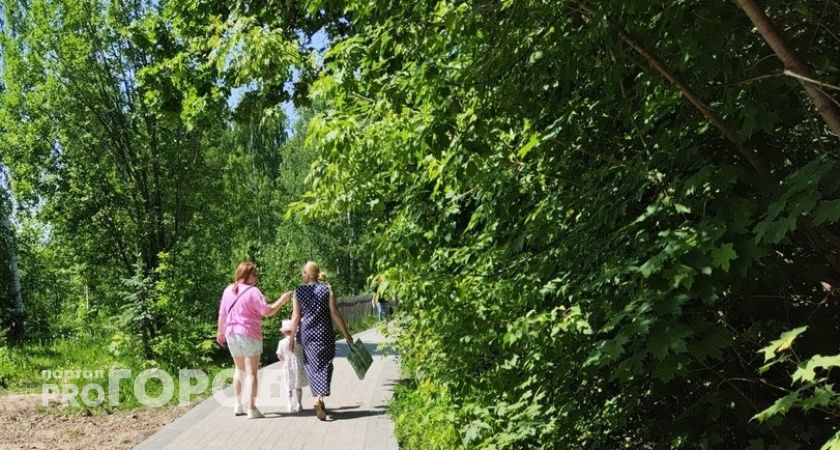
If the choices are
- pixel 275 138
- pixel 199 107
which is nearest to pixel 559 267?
pixel 199 107

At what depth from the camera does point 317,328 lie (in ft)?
27.5

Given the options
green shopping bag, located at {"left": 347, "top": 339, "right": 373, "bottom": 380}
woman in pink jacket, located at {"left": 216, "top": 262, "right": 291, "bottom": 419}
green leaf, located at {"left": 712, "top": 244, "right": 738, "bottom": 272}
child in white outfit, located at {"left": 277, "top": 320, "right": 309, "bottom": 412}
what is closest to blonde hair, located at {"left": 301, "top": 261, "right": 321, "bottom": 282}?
woman in pink jacket, located at {"left": 216, "top": 262, "right": 291, "bottom": 419}

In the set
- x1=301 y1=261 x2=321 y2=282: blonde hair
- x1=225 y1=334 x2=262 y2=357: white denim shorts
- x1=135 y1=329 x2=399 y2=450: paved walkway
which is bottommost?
x1=135 y1=329 x2=399 y2=450: paved walkway

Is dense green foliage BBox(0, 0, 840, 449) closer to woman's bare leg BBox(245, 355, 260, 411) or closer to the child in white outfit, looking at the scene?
woman's bare leg BBox(245, 355, 260, 411)

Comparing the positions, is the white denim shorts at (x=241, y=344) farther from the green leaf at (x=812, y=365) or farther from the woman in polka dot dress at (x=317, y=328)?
the green leaf at (x=812, y=365)

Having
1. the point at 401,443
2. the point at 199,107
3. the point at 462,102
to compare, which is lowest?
the point at 401,443

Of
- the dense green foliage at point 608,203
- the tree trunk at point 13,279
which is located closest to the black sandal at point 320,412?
the dense green foliage at point 608,203

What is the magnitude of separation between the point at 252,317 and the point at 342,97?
4264mm

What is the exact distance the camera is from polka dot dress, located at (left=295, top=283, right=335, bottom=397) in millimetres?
8258

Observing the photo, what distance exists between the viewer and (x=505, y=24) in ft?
10.3

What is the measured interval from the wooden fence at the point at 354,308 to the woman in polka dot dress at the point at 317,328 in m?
18.4

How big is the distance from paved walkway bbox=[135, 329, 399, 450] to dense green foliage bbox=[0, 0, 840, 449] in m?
1.91

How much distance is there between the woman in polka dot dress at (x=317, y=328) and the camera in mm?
8258

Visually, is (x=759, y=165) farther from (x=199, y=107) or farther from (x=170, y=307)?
(x=170, y=307)
